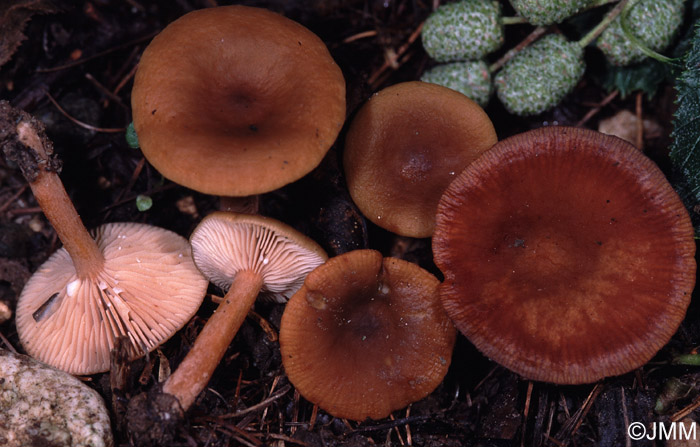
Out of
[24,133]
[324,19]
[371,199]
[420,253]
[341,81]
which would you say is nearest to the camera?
[24,133]

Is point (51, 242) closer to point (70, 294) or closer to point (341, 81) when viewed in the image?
point (70, 294)

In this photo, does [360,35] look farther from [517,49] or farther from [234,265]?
[234,265]

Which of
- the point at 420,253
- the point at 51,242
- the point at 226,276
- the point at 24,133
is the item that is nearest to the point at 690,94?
the point at 420,253

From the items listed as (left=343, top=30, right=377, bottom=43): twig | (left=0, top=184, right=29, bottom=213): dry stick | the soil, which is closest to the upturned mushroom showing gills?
the soil

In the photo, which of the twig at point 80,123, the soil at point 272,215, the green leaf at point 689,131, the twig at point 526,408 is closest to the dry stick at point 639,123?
the soil at point 272,215

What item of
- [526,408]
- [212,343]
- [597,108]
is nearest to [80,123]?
[212,343]

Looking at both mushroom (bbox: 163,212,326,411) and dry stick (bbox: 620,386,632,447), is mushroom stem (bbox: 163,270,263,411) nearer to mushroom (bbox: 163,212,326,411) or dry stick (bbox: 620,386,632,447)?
mushroom (bbox: 163,212,326,411)
